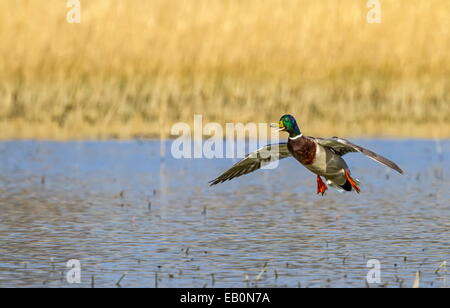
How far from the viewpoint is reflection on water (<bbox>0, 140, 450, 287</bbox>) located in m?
11.1

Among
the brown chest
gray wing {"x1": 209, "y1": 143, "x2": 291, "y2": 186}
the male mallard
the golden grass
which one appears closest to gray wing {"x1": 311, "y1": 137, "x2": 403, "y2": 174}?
the male mallard

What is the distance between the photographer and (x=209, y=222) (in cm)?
1404

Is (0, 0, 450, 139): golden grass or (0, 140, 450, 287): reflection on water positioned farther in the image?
(0, 0, 450, 139): golden grass

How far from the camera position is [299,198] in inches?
639

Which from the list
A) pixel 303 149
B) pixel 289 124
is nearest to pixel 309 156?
pixel 303 149

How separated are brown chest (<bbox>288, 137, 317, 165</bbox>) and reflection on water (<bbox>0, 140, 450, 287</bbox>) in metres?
0.99

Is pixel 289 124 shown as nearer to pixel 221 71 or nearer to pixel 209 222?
pixel 209 222

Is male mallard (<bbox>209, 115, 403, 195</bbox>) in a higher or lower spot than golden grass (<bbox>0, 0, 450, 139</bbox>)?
lower

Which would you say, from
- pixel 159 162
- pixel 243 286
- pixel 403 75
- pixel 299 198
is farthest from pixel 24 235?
pixel 403 75

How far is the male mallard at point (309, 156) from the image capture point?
38.0 feet

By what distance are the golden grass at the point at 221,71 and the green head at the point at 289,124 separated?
1083cm

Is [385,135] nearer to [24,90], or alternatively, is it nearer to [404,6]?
[404,6]

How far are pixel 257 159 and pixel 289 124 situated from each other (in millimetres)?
540

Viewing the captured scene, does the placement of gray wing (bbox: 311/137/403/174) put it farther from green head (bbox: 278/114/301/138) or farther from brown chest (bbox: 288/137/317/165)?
green head (bbox: 278/114/301/138)
